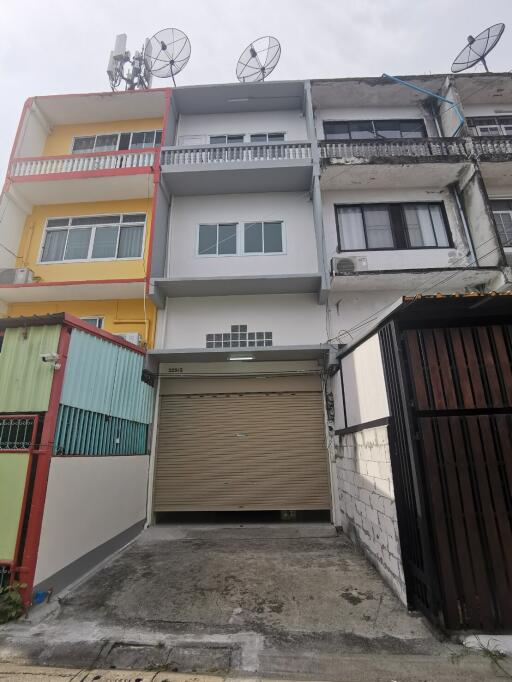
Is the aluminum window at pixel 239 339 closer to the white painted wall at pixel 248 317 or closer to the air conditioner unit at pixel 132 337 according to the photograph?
the white painted wall at pixel 248 317

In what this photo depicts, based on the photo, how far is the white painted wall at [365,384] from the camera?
5.51m

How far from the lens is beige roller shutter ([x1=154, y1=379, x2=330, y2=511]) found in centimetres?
921

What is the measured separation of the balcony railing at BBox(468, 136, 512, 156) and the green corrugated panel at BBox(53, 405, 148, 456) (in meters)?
13.2

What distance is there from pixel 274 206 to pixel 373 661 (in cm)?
1122

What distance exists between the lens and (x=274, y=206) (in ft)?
37.3

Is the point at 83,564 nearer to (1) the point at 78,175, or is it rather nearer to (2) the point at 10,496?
(2) the point at 10,496

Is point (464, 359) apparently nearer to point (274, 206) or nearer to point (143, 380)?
point (143, 380)

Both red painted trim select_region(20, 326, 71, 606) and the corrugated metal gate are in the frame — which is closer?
the corrugated metal gate

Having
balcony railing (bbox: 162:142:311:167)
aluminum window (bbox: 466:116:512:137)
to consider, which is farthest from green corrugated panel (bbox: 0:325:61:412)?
aluminum window (bbox: 466:116:512:137)

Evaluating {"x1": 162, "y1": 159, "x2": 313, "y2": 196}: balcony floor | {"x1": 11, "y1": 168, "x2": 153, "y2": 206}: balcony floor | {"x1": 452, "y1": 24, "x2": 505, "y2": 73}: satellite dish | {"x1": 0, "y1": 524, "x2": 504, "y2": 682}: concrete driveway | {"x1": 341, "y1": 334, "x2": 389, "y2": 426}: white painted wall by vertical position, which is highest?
{"x1": 452, "y1": 24, "x2": 505, "y2": 73}: satellite dish

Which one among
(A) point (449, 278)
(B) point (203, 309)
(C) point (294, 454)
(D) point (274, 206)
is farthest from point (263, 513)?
(D) point (274, 206)

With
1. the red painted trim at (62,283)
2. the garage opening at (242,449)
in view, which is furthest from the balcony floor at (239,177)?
the garage opening at (242,449)

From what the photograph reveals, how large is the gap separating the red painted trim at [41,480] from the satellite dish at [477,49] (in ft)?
55.3

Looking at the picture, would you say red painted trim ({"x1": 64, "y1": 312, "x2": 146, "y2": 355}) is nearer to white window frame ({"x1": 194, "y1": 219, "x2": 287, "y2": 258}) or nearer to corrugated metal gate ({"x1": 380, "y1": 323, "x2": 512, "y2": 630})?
white window frame ({"x1": 194, "y1": 219, "x2": 287, "y2": 258})
